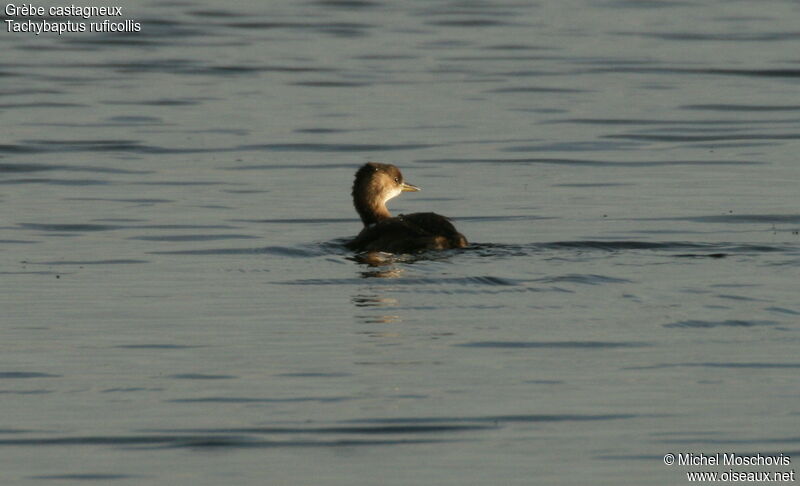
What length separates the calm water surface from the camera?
836 centimetres

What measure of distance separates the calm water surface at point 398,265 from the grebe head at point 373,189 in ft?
1.44

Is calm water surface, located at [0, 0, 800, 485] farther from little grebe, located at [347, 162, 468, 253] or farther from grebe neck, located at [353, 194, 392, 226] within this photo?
grebe neck, located at [353, 194, 392, 226]

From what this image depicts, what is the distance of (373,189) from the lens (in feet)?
51.4

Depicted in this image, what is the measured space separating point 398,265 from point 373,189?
2569 millimetres

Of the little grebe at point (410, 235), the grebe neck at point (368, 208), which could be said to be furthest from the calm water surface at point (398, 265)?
the grebe neck at point (368, 208)

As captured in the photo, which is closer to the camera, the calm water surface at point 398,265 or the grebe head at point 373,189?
the calm water surface at point 398,265

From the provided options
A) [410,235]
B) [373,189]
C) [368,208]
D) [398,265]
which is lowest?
[398,265]

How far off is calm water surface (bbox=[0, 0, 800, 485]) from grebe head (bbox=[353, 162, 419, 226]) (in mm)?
439

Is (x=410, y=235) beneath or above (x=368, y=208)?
beneath

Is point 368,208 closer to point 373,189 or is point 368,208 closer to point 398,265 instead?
point 373,189

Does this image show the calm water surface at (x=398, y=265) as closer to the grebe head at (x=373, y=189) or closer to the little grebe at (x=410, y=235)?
the little grebe at (x=410, y=235)

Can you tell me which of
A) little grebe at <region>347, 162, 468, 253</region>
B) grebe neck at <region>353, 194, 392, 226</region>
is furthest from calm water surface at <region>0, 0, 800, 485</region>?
grebe neck at <region>353, 194, 392, 226</region>

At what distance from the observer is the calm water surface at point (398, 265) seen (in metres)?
8.36

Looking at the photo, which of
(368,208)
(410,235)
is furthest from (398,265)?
(368,208)
